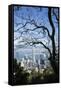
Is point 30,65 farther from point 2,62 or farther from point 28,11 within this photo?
point 28,11

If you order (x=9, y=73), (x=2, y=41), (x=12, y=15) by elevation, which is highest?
(x=12, y=15)

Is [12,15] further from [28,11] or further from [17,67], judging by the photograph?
[17,67]

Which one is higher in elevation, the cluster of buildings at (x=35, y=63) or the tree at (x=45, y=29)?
the tree at (x=45, y=29)

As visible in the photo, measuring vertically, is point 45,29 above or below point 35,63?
above

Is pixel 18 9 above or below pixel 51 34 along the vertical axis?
above

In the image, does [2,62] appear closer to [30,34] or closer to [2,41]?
[2,41]

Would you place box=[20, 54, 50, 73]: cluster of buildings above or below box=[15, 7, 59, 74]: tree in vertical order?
below

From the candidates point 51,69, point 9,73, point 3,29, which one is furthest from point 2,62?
point 51,69

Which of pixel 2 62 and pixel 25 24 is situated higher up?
pixel 25 24

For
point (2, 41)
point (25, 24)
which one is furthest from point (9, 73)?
point (25, 24)
